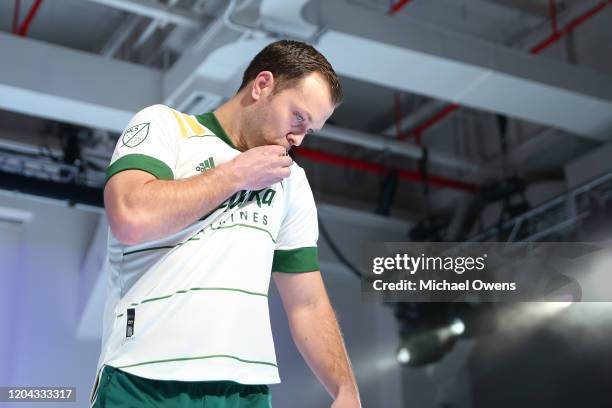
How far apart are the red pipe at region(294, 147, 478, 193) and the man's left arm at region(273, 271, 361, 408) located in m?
3.99

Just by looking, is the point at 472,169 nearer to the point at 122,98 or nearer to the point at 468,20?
the point at 468,20

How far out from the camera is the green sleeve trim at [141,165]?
1.19 meters

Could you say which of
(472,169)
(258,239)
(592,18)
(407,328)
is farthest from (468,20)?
(258,239)

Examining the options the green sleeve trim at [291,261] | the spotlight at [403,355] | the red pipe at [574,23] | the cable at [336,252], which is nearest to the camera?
the green sleeve trim at [291,261]

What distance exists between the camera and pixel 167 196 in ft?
3.70

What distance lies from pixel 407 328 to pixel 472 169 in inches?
50.7

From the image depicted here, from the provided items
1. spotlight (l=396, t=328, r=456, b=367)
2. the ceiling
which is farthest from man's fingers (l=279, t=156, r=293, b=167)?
spotlight (l=396, t=328, r=456, b=367)

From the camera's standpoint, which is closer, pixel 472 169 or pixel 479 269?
pixel 479 269

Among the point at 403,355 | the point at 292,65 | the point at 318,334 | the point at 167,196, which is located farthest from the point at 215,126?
the point at 403,355

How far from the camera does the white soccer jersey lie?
3.82 ft

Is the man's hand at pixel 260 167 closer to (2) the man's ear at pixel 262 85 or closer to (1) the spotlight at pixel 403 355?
(2) the man's ear at pixel 262 85

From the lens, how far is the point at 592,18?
18.2ft

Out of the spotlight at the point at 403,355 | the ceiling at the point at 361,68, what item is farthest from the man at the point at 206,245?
the spotlight at the point at 403,355

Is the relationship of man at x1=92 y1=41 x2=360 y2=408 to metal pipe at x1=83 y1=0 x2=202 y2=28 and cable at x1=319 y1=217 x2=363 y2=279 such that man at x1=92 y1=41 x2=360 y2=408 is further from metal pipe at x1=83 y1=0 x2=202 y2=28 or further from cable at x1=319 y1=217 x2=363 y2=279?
cable at x1=319 y1=217 x2=363 y2=279
